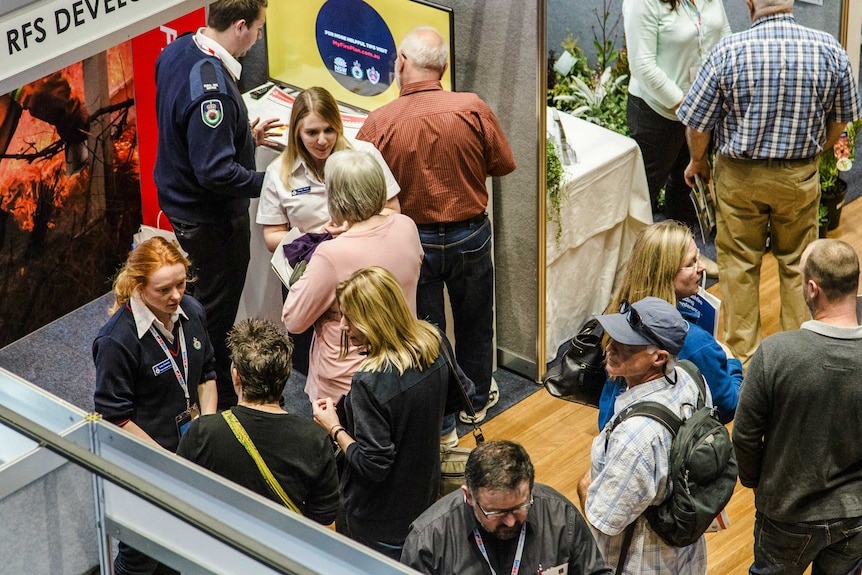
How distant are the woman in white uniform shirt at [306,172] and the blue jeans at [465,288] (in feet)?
0.90

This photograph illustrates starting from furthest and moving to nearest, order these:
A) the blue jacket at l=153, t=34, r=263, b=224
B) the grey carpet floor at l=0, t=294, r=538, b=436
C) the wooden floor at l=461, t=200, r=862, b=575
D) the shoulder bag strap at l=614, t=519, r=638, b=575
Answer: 1. the grey carpet floor at l=0, t=294, r=538, b=436
2. the blue jacket at l=153, t=34, r=263, b=224
3. the wooden floor at l=461, t=200, r=862, b=575
4. the shoulder bag strap at l=614, t=519, r=638, b=575

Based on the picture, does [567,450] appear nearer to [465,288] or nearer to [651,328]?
[465,288]

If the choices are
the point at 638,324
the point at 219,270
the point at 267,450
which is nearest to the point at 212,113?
the point at 219,270

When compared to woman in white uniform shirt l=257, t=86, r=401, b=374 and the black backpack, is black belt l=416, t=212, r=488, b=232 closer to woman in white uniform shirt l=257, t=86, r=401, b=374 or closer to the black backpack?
woman in white uniform shirt l=257, t=86, r=401, b=374

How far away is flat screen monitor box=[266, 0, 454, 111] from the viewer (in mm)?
4990

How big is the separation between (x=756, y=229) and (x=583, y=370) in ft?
6.56

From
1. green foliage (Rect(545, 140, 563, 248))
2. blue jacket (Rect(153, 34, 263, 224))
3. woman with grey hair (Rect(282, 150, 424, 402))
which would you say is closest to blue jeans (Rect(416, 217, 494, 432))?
green foliage (Rect(545, 140, 563, 248))

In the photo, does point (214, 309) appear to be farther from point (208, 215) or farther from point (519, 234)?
point (519, 234)

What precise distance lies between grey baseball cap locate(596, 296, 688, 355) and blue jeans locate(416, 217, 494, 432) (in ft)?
5.06

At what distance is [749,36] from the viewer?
4781 mm

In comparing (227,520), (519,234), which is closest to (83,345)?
(519,234)

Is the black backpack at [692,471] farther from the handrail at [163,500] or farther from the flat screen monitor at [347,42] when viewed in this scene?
the flat screen monitor at [347,42]

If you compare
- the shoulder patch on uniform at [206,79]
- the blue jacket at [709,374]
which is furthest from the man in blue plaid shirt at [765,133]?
the shoulder patch on uniform at [206,79]

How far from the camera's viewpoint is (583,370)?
350 centimetres
